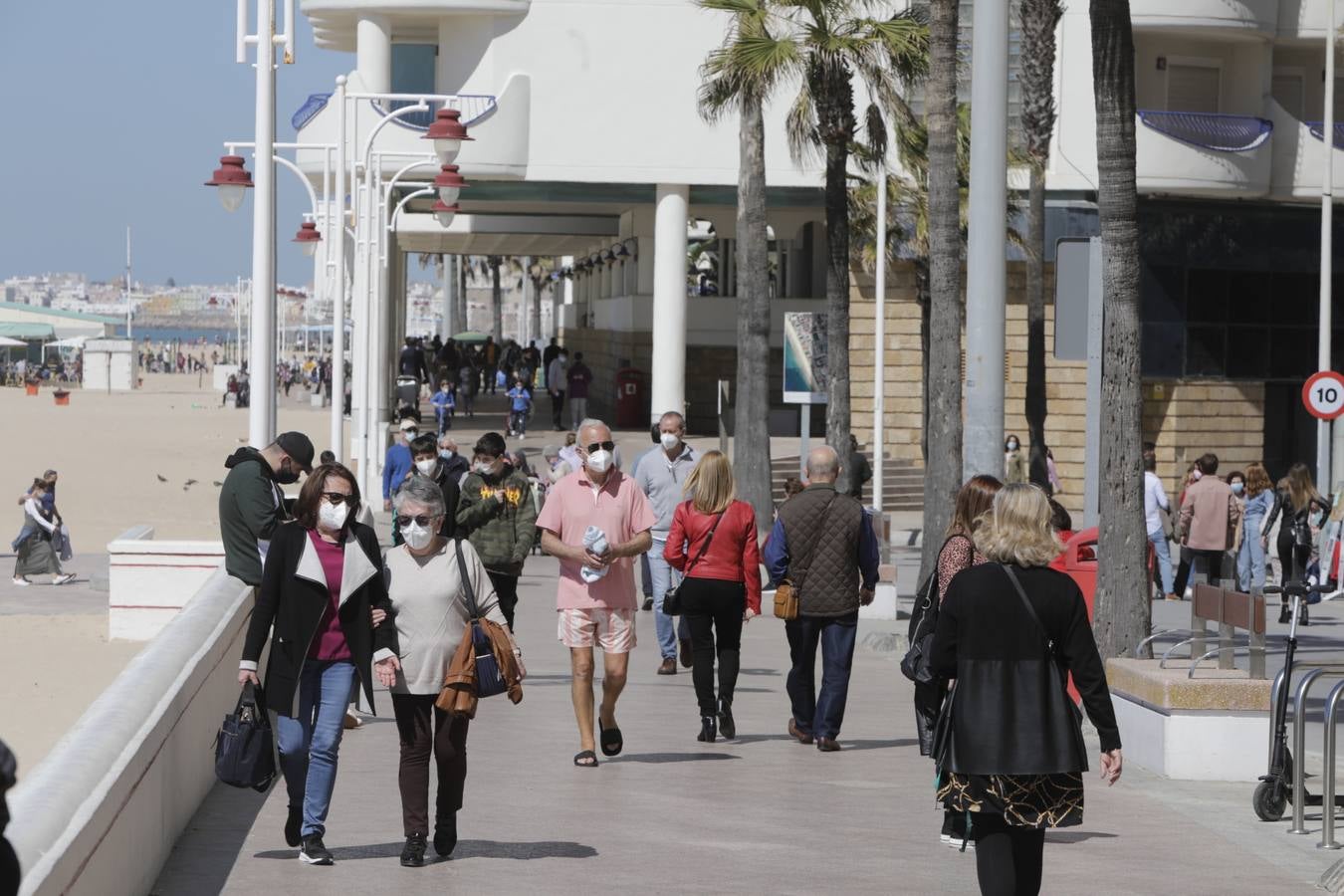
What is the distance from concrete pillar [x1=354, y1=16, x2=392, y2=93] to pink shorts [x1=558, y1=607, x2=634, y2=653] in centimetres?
3443

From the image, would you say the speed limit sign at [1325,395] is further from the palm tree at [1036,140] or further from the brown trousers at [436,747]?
the brown trousers at [436,747]

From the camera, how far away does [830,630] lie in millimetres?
11922

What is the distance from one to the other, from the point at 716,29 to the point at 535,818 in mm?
36589

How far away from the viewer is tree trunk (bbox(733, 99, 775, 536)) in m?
27.3

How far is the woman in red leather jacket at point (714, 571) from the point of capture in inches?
474

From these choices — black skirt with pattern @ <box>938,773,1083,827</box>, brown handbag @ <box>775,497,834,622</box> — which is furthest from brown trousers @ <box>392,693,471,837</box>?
brown handbag @ <box>775,497,834,622</box>

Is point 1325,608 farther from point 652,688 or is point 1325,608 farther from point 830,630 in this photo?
point 830,630

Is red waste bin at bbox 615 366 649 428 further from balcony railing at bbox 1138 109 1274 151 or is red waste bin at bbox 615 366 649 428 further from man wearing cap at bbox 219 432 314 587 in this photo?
man wearing cap at bbox 219 432 314 587

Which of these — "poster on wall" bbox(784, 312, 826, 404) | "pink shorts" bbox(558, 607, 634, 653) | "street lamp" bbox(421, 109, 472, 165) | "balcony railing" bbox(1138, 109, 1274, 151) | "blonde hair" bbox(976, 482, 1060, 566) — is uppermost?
"balcony railing" bbox(1138, 109, 1274, 151)

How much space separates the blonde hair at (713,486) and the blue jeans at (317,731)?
156 inches

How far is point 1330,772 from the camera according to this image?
9031mm

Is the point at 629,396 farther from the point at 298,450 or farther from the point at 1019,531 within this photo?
the point at 1019,531

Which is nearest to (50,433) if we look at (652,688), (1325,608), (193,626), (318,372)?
(318,372)

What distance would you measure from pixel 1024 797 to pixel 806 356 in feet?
67.6
